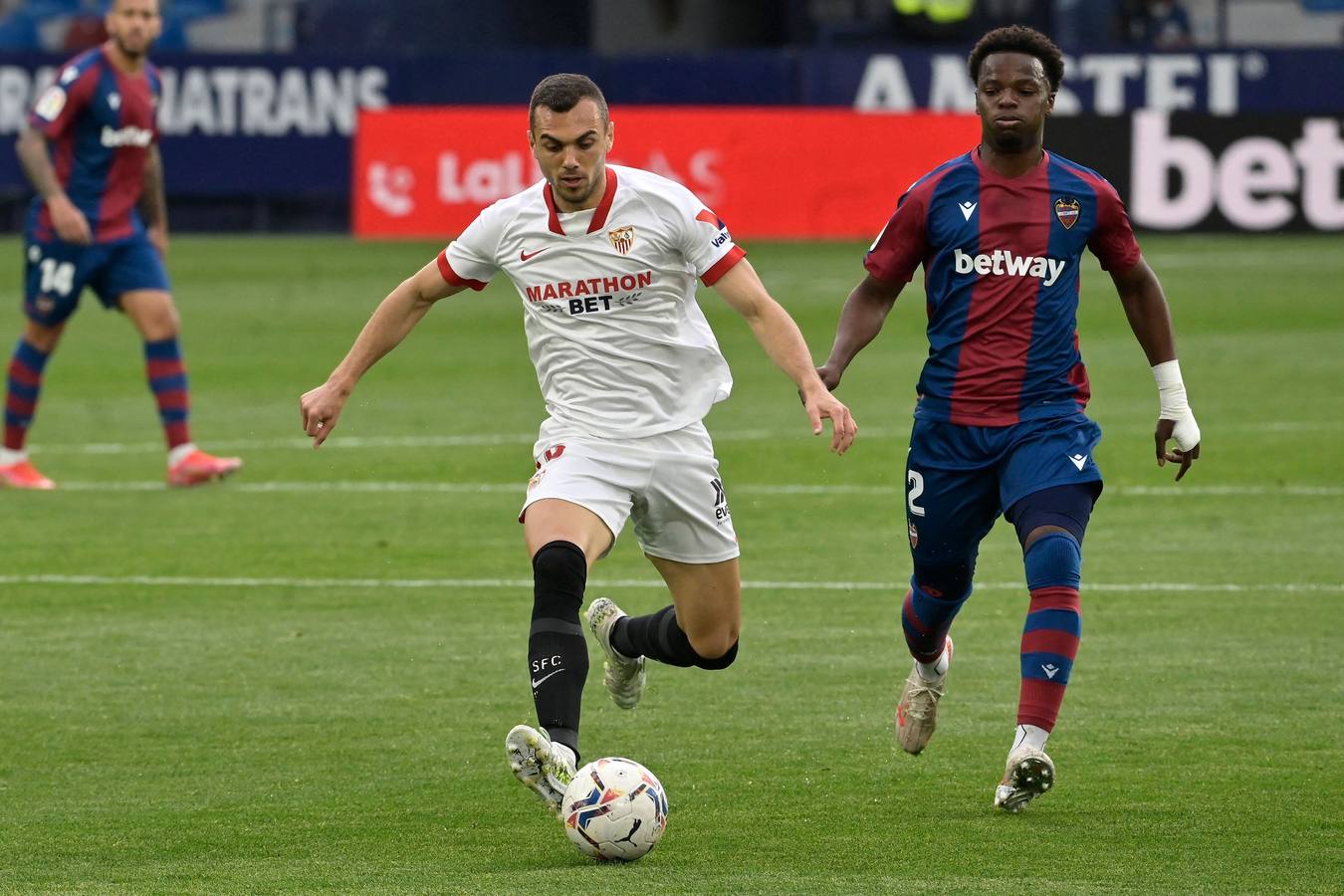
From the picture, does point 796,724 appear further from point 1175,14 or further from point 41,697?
point 1175,14

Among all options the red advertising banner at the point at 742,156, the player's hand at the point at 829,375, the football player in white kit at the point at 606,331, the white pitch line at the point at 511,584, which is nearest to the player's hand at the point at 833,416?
the football player in white kit at the point at 606,331

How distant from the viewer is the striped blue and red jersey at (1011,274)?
6.65m

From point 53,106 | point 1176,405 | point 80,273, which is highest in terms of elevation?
point 53,106

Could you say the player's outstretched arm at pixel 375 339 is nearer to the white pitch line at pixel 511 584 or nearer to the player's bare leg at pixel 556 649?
the player's bare leg at pixel 556 649

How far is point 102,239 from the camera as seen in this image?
12.7m

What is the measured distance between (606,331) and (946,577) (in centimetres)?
124

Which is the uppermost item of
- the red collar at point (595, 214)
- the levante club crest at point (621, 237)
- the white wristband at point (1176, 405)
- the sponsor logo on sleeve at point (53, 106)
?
the red collar at point (595, 214)

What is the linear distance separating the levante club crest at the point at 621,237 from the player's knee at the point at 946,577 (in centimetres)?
127

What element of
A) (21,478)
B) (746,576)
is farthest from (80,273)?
(746,576)

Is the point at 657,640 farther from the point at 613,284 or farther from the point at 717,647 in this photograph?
the point at 613,284

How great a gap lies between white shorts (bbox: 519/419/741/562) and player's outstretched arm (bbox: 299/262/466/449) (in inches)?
19.9

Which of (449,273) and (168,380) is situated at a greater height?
(449,273)

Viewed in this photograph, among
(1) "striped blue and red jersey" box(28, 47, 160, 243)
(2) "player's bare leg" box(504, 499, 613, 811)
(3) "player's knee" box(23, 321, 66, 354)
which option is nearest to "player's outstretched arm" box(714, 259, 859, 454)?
(2) "player's bare leg" box(504, 499, 613, 811)

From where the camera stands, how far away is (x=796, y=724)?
7.37m
